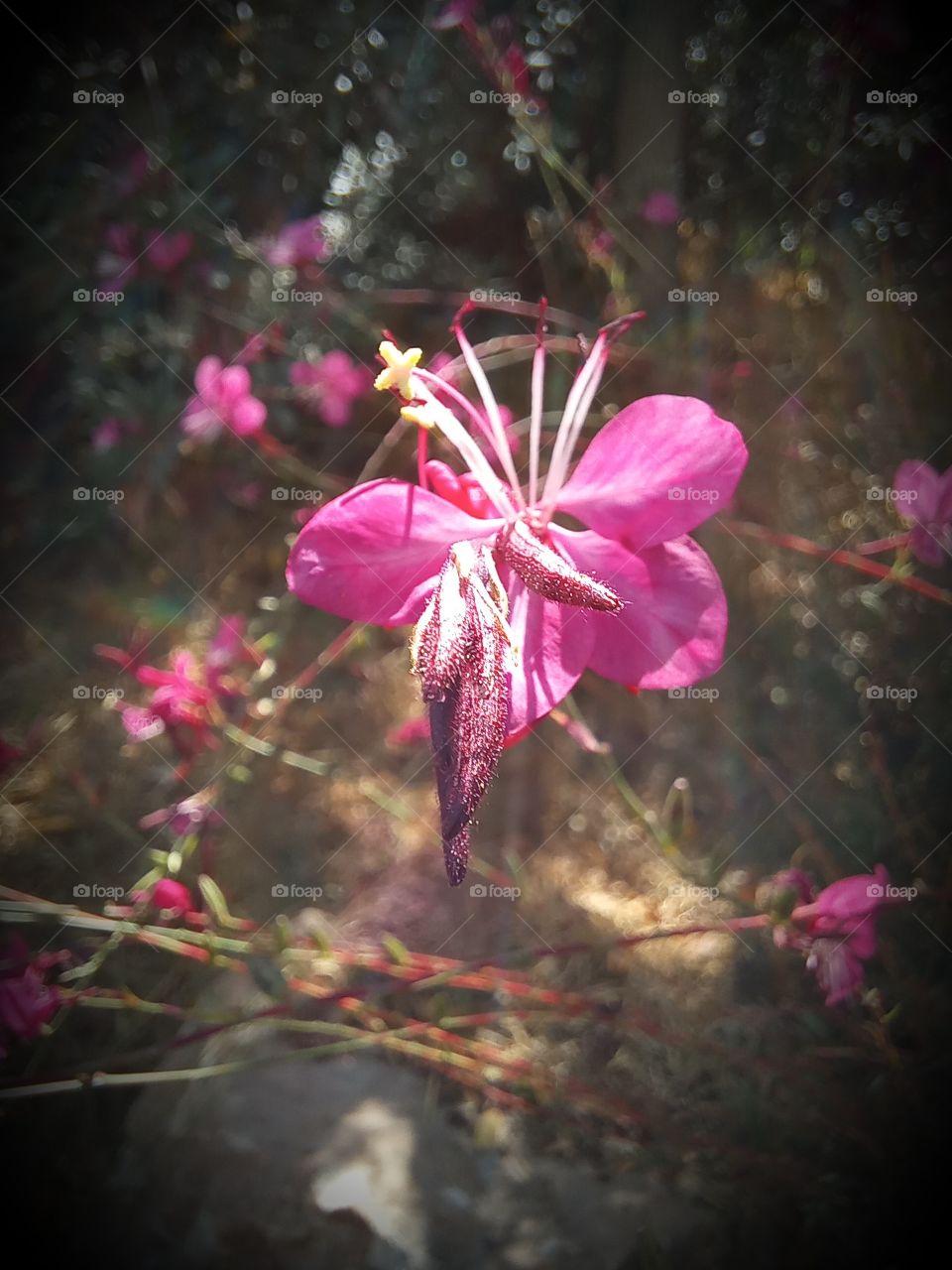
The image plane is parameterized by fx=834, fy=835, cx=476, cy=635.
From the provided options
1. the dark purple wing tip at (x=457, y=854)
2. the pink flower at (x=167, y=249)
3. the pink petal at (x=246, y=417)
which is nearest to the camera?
the dark purple wing tip at (x=457, y=854)

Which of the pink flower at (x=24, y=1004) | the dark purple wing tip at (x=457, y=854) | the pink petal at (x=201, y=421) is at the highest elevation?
the dark purple wing tip at (x=457, y=854)

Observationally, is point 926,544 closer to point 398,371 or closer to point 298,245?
point 398,371

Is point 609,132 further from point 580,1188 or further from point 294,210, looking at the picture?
point 580,1188

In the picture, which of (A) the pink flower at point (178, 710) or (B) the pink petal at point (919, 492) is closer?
(B) the pink petal at point (919, 492)

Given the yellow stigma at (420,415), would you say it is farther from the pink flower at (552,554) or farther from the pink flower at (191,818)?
the pink flower at (191,818)

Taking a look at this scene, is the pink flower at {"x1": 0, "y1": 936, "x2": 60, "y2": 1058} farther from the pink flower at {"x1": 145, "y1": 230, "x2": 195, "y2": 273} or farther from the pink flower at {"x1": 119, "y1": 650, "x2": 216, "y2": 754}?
the pink flower at {"x1": 145, "y1": 230, "x2": 195, "y2": 273}

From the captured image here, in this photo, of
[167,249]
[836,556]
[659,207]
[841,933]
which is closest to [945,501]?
[836,556]

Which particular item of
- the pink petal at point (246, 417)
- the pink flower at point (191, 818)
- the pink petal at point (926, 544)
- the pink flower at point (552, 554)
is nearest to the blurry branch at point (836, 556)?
the pink petal at point (926, 544)

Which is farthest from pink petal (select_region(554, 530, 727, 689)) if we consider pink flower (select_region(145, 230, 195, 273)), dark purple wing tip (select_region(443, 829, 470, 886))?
pink flower (select_region(145, 230, 195, 273))
